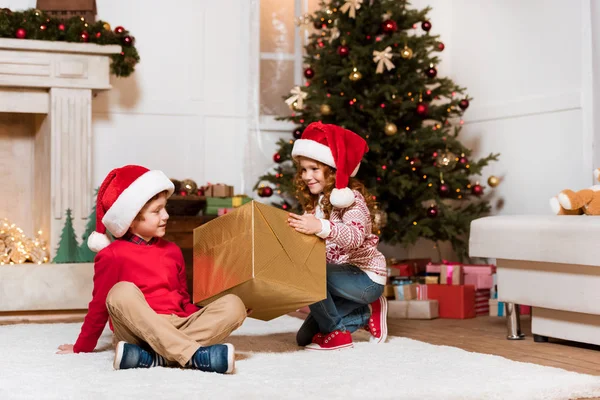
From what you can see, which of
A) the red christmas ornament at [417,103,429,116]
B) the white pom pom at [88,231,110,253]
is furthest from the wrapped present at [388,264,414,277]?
the white pom pom at [88,231,110,253]

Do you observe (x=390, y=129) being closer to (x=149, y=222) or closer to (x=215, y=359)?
(x=149, y=222)

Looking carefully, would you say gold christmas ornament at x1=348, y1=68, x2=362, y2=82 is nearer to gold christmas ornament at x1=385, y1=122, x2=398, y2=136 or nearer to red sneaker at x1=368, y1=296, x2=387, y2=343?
gold christmas ornament at x1=385, y1=122, x2=398, y2=136

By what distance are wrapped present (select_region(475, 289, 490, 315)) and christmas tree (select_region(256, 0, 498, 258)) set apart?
0.38 m

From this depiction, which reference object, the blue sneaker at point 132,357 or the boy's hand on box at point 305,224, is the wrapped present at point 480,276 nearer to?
the boy's hand on box at point 305,224

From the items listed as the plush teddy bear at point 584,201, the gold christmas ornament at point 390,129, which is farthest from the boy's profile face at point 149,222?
the gold christmas ornament at point 390,129

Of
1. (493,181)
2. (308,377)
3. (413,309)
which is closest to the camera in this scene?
(308,377)

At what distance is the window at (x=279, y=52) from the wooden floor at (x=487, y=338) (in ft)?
5.71

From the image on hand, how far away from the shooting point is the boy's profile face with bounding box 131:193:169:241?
2635mm

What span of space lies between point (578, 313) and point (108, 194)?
1.73m

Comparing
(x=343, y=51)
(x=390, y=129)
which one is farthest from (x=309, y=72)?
(x=390, y=129)

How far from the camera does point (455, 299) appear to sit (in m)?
4.16

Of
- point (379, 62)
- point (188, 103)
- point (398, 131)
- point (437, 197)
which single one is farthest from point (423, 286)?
point (188, 103)

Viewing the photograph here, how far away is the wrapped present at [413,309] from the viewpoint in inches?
161

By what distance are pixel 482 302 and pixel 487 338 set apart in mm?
963
